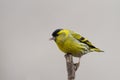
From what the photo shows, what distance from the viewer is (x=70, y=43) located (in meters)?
2.35

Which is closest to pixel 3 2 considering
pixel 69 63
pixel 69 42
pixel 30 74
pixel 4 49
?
pixel 4 49

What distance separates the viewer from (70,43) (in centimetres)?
235

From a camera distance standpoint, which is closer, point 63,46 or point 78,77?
point 63,46

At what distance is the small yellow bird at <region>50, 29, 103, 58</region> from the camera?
231cm

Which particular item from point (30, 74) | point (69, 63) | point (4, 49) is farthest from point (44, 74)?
point (69, 63)

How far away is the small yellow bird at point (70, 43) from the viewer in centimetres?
231

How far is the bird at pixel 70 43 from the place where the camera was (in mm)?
2311

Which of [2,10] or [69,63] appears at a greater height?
[2,10]

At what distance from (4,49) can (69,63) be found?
0.91 m

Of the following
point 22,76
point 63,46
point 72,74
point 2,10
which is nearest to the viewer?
point 72,74

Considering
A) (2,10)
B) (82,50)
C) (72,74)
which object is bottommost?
(72,74)

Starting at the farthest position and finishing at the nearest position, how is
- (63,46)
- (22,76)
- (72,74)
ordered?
(22,76), (63,46), (72,74)

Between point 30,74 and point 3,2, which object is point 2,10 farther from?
point 30,74

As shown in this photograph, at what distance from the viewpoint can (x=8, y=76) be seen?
9.08ft
